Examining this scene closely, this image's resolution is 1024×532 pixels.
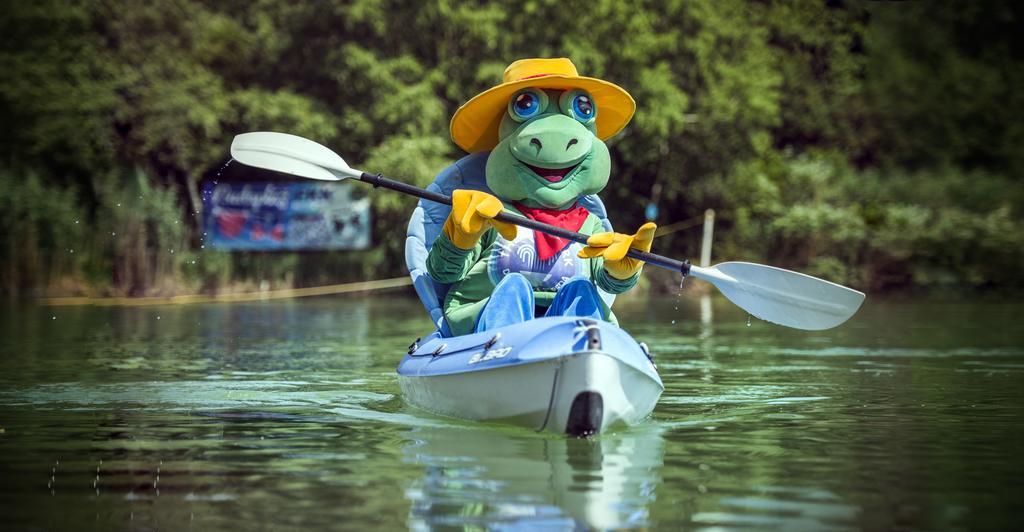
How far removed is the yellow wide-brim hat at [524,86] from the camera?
27.8 ft

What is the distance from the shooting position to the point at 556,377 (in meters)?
6.71

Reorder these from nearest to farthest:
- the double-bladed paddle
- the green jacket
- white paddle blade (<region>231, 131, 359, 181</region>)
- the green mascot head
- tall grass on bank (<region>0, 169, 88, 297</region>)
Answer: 1. the double-bladed paddle
2. the green jacket
3. the green mascot head
4. white paddle blade (<region>231, 131, 359, 181</region>)
5. tall grass on bank (<region>0, 169, 88, 297</region>)

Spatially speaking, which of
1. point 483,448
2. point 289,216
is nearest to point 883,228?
point 289,216

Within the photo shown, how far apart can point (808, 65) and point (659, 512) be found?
94.7ft

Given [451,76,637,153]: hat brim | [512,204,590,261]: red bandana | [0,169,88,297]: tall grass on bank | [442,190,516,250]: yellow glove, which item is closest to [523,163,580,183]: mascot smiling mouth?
[512,204,590,261]: red bandana

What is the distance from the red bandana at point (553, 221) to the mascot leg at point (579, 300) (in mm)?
519

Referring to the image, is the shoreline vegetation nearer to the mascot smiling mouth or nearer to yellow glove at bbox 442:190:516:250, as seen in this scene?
the mascot smiling mouth

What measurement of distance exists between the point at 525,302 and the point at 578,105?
1427 mm

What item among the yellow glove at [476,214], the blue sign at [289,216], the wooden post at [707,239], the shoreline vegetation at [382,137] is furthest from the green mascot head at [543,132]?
the wooden post at [707,239]

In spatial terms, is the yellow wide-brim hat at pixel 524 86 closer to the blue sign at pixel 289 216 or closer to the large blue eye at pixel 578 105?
the large blue eye at pixel 578 105

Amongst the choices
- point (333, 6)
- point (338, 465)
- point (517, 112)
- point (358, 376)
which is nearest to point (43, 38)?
point (333, 6)

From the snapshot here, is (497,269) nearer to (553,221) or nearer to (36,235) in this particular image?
(553,221)

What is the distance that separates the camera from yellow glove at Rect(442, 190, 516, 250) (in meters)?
7.55

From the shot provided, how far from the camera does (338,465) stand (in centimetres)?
609
